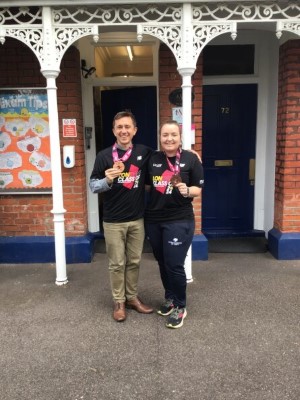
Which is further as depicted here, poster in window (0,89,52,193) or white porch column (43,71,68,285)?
poster in window (0,89,52,193)

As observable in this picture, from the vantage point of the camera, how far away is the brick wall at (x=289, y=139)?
506cm

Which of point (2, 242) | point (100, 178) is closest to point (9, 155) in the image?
point (2, 242)

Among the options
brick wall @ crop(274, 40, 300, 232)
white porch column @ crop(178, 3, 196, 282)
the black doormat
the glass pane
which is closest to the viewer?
white porch column @ crop(178, 3, 196, 282)

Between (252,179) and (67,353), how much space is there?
392 centimetres

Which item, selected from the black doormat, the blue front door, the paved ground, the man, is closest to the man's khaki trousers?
the man

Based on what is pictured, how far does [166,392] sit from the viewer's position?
8.82 ft

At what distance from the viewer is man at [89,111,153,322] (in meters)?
3.45

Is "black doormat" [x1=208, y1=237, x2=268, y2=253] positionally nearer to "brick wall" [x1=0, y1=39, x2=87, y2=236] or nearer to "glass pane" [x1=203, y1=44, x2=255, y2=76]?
"brick wall" [x1=0, y1=39, x2=87, y2=236]

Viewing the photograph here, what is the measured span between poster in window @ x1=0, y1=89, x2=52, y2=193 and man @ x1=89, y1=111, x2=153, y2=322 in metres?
1.94

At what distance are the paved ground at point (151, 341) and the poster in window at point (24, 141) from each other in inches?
48.8

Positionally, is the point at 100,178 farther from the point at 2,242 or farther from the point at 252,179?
the point at 252,179

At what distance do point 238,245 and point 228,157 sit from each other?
1.33m

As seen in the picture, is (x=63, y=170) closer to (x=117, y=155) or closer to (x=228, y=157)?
(x=117, y=155)

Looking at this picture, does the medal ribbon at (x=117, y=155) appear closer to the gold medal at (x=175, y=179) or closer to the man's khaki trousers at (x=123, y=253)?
the gold medal at (x=175, y=179)
